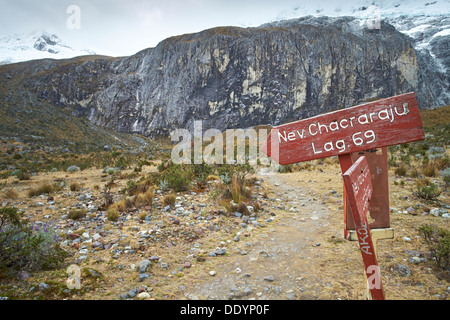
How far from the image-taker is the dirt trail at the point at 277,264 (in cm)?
291

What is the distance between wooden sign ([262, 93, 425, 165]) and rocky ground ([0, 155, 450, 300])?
192cm

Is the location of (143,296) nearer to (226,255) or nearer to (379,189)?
(226,255)

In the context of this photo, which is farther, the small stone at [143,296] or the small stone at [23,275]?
the small stone at [23,275]

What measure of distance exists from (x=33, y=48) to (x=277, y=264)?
170 meters

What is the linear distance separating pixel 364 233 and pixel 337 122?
40.2 inches

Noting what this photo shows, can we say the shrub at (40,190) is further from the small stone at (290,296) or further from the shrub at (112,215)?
the small stone at (290,296)

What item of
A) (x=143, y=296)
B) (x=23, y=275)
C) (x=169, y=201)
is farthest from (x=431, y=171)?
(x=23, y=275)

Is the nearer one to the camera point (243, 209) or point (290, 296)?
point (290, 296)

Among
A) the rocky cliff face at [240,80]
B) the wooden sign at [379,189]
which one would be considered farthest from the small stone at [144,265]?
the rocky cliff face at [240,80]

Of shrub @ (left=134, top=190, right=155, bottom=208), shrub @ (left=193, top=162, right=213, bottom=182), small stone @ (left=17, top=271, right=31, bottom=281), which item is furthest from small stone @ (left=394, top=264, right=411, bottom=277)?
shrub @ (left=193, top=162, right=213, bottom=182)

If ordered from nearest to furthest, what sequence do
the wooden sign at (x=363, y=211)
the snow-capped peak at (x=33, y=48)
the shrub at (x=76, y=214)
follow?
the wooden sign at (x=363, y=211) < the shrub at (x=76, y=214) < the snow-capped peak at (x=33, y=48)

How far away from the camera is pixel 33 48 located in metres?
121

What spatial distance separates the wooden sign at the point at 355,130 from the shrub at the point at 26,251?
3798 millimetres
